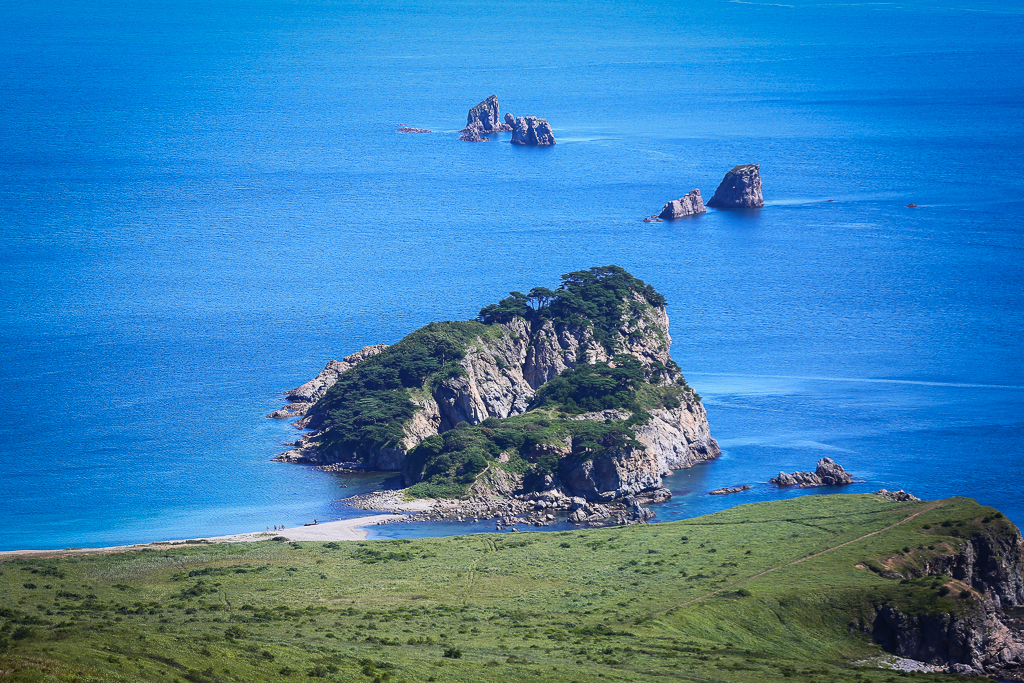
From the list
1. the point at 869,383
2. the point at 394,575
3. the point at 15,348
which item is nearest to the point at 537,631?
the point at 394,575

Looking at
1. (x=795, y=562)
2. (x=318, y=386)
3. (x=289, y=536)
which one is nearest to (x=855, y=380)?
(x=318, y=386)

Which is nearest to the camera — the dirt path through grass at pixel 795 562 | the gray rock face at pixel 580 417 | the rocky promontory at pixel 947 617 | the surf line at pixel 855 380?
the rocky promontory at pixel 947 617

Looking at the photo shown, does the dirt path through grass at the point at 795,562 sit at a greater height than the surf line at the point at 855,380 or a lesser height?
lesser

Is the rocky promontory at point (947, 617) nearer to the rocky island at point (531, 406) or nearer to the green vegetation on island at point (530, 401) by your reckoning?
the rocky island at point (531, 406)

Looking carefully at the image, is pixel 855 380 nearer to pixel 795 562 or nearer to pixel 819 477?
pixel 819 477

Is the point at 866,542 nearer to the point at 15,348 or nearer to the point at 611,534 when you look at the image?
the point at 611,534

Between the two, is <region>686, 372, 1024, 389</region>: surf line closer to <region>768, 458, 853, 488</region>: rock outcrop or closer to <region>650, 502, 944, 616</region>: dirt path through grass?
<region>768, 458, 853, 488</region>: rock outcrop

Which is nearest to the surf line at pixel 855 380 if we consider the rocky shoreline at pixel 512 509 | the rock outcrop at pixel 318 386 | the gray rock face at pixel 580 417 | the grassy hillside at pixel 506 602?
the gray rock face at pixel 580 417

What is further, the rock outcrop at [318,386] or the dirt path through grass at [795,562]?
the rock outcrop at [318,386]
